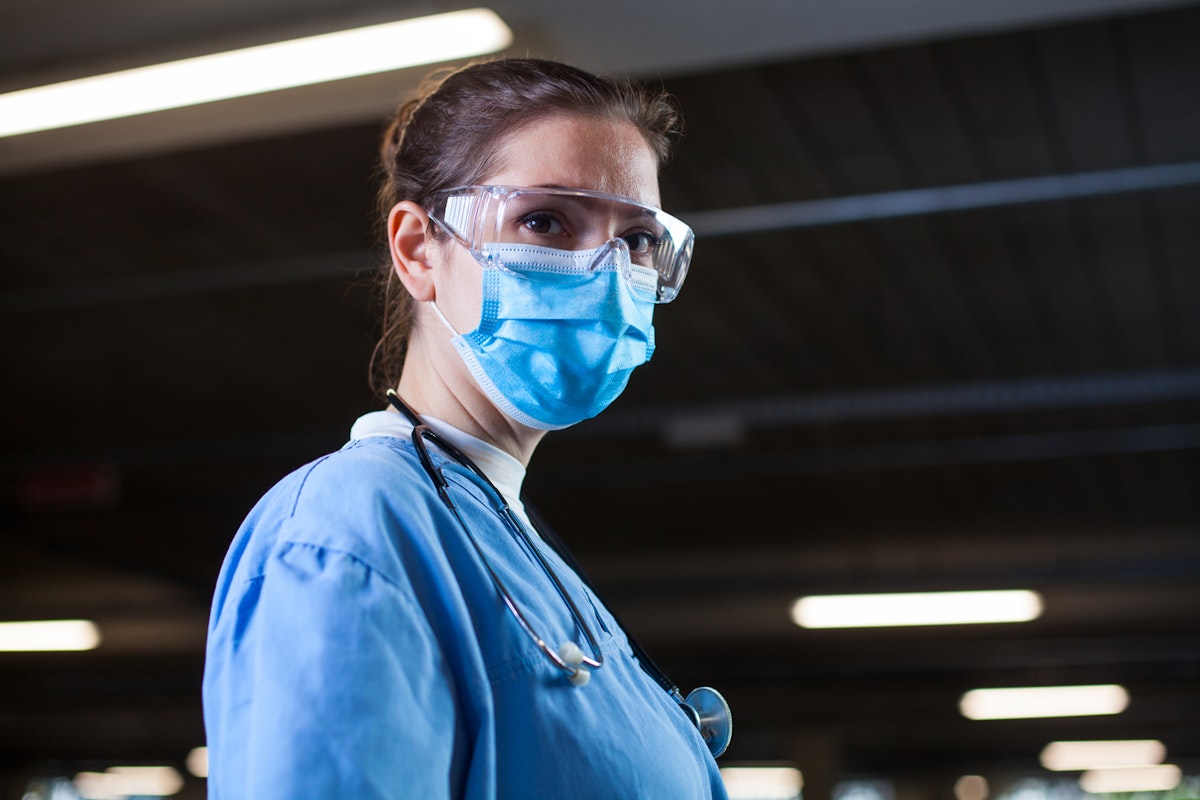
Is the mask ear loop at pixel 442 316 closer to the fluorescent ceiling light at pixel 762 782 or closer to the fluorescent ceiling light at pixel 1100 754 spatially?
the fluorescent ceiling light at pixel 1100 754

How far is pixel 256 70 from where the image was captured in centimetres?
386

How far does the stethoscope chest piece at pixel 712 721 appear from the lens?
1.60 m

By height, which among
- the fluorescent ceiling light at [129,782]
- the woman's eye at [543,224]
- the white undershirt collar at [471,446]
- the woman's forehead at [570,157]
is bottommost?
the white undershirt collar at [471,446]

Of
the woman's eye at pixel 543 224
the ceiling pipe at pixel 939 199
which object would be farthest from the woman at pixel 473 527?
the ceiling pipe at pixel 939 199

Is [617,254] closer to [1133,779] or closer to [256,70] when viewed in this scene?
[256,70]

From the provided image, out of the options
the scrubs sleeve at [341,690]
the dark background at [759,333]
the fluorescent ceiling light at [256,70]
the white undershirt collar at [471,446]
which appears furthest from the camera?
the dark background at [759,333]

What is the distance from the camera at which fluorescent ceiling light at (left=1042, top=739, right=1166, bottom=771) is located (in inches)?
795

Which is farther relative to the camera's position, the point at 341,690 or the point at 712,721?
the point at 712,721

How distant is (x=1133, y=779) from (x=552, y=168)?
27356mm

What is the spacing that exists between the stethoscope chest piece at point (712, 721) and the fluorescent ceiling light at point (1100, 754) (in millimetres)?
20291

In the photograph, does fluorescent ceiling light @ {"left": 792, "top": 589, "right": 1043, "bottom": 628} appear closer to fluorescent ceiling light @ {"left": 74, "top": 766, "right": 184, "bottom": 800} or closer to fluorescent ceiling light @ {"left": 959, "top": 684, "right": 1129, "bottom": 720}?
fluorescent ceiling light @ {"left": 959, "top": 684, "right": 1129, "bottom": 720}

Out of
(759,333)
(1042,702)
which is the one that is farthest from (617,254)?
(1042,702)

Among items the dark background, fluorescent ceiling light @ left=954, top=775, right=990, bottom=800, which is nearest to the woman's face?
the dark background

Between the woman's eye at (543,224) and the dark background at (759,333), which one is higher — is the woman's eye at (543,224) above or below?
below
